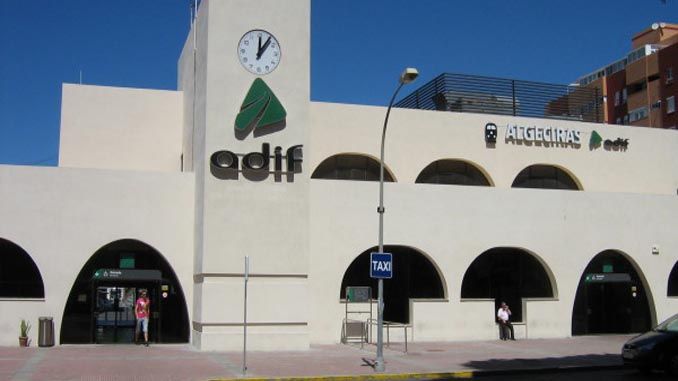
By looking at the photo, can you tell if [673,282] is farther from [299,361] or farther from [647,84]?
[647,84]

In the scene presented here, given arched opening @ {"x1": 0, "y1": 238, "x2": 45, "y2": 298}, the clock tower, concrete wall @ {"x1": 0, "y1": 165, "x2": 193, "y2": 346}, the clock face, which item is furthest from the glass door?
the clock face

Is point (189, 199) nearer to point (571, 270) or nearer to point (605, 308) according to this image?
point (571, 270)

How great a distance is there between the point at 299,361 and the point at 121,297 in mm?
7462

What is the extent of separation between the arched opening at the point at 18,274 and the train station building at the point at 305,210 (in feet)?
0.14

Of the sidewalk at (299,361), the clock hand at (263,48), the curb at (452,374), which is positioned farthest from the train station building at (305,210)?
the curb at (452,374)

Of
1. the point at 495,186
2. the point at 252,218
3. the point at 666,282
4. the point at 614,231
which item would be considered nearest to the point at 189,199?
the point at 252,218

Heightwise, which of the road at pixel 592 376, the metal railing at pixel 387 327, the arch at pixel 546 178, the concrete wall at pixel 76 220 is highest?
the arch at pixel 546 178

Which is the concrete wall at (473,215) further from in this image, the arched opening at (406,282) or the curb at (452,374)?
the curb at (452,374)

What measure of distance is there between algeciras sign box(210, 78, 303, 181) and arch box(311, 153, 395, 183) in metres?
3.82

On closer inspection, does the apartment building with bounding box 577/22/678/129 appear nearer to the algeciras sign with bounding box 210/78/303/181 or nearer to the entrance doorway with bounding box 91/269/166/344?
the algeciras sign with bounding box 210/78/303/181

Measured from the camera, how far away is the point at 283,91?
989 inches

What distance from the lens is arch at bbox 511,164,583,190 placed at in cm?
3161

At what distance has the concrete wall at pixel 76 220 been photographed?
78.6 ft

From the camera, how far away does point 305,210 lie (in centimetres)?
2491
